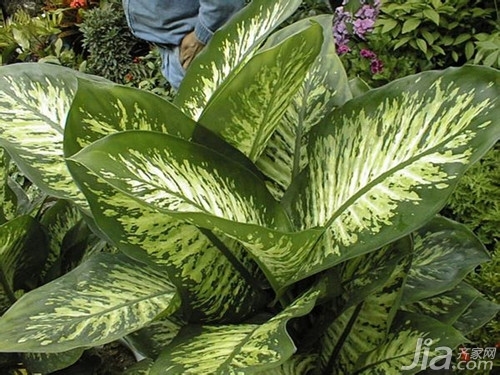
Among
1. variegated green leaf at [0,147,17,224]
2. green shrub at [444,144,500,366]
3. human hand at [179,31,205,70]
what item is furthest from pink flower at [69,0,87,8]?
variegated green leaf at [0,147,17,224]

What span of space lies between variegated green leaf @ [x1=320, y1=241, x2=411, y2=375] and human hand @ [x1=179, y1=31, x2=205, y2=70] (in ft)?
5.16

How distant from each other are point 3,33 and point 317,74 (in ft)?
16.4

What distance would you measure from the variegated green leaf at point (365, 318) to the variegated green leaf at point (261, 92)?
23 centimetres

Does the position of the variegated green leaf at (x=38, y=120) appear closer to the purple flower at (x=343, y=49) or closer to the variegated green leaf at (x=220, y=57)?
the variegated green leaf at (x=220, y=57)

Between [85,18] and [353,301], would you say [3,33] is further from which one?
[353,301]

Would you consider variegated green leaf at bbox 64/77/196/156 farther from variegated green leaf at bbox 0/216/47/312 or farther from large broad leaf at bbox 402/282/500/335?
large broad leaf at bbox 402/282/500/335

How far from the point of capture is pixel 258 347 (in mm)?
831

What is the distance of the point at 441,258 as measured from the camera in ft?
3.43

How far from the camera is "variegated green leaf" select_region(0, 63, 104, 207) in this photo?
100cm

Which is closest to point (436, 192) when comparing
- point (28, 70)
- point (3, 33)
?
point (28, 70)

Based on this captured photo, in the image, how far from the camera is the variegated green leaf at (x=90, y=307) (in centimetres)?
85

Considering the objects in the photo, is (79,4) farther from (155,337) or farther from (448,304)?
(448,304)

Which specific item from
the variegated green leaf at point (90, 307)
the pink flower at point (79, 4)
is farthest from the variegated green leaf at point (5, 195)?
the pink flower at point (79, 4)

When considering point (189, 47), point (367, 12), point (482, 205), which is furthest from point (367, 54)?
point (482, 205)
